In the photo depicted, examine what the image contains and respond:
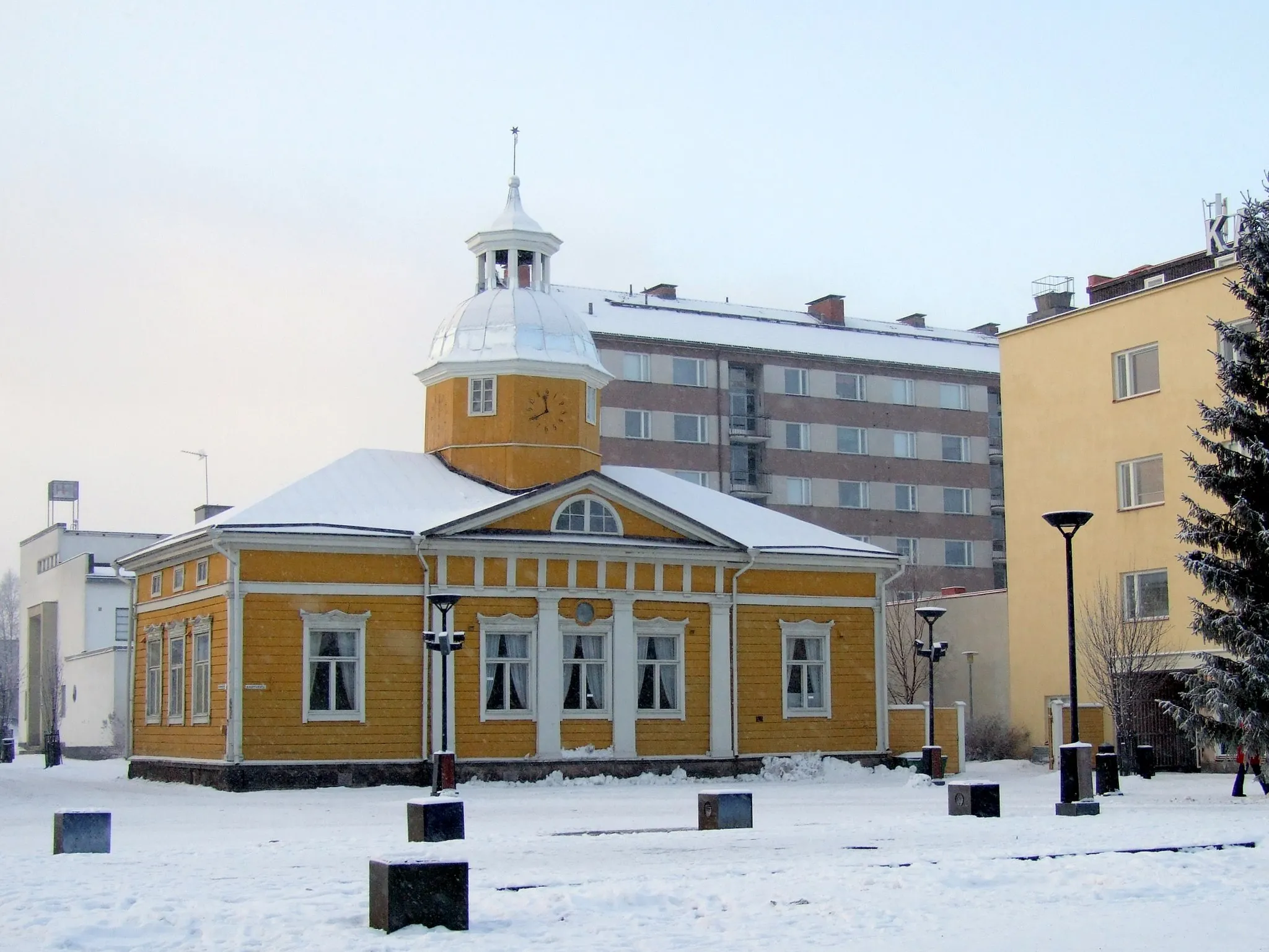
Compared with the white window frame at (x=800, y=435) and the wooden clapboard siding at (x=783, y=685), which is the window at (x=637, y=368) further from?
the wooden clapboard siding at (x=783, y=685)

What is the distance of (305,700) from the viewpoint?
30625mm

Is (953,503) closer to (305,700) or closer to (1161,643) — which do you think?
(1161,643)

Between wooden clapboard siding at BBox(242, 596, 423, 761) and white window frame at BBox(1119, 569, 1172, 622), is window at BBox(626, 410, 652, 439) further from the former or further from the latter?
wooden clapboard siding at BBox(242, 596, 423, 761)

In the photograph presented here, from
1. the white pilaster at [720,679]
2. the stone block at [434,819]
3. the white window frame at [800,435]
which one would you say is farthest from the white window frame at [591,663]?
the white window frame at [800,435]

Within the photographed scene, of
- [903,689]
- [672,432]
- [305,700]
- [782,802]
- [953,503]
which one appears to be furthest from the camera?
[953,503]

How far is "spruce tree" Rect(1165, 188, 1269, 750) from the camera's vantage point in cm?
2498

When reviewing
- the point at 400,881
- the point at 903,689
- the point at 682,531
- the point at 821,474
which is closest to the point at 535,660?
the point at 682,531

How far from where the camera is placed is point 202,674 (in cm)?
3195

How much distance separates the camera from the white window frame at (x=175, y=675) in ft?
108

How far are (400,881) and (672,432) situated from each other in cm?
5560

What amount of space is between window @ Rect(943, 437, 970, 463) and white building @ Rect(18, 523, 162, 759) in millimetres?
33835

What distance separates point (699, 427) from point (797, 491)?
18.5ft

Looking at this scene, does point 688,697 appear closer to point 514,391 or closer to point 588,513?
point 588,513

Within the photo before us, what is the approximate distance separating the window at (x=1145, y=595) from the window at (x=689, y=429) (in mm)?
28440
